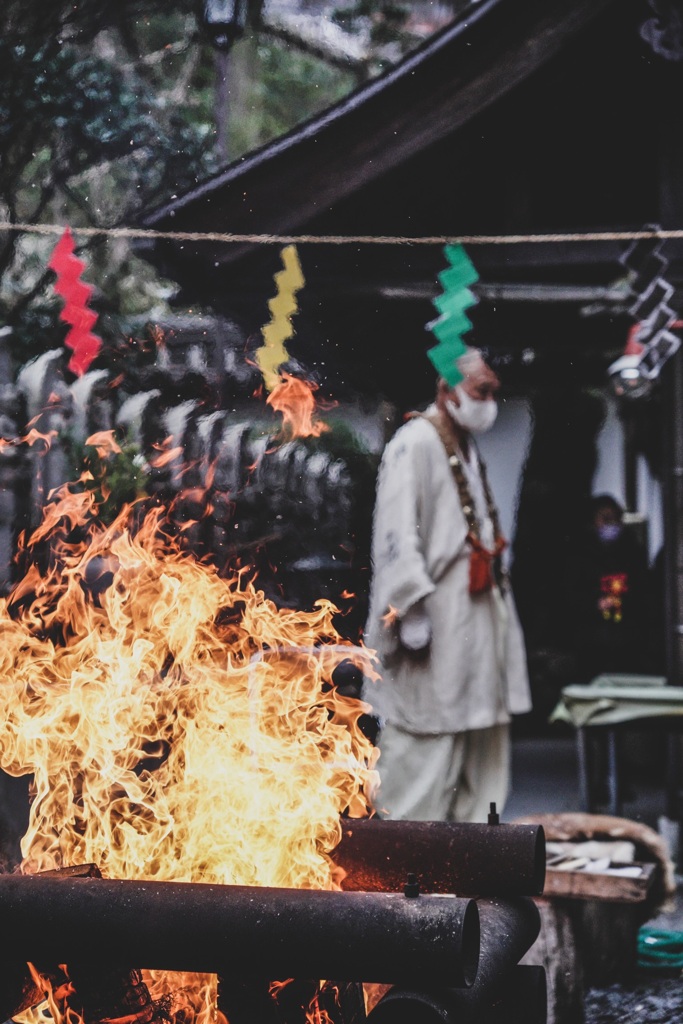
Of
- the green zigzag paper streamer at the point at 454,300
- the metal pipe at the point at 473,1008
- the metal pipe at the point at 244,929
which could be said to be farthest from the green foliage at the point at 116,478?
the metal pipe at the point at 473,1008

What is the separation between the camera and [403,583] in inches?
253

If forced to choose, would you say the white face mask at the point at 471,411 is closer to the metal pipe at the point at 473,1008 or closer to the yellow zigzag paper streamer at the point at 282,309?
the yellow zigzag paper streamer at the point at 282,309

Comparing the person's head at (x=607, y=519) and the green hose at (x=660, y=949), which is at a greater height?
the person's head at (x=607, y=519)

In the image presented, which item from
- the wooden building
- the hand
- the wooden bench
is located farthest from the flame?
the wooden bench

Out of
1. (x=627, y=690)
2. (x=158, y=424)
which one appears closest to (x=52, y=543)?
(x=158, y=424)

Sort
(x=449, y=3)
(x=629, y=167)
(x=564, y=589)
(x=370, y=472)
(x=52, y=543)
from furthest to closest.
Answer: (x=449, y=3) → (x=564, y=589) → (x=370, y=472) → (x=629, y=167) → (x=52, y=543)

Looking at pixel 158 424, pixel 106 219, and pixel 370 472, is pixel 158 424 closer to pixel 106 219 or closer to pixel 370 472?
pixel 370 472

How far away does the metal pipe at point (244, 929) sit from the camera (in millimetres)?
2938

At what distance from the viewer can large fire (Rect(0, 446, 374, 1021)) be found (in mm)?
4004

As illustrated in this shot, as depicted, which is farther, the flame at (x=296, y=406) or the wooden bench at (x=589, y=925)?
the flame at (x=296, y=406)

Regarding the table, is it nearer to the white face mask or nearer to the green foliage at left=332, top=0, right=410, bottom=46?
the white face mask

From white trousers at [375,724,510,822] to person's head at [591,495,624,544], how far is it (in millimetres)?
3359

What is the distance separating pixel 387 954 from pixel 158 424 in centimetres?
480

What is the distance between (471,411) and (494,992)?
4.11 meters
